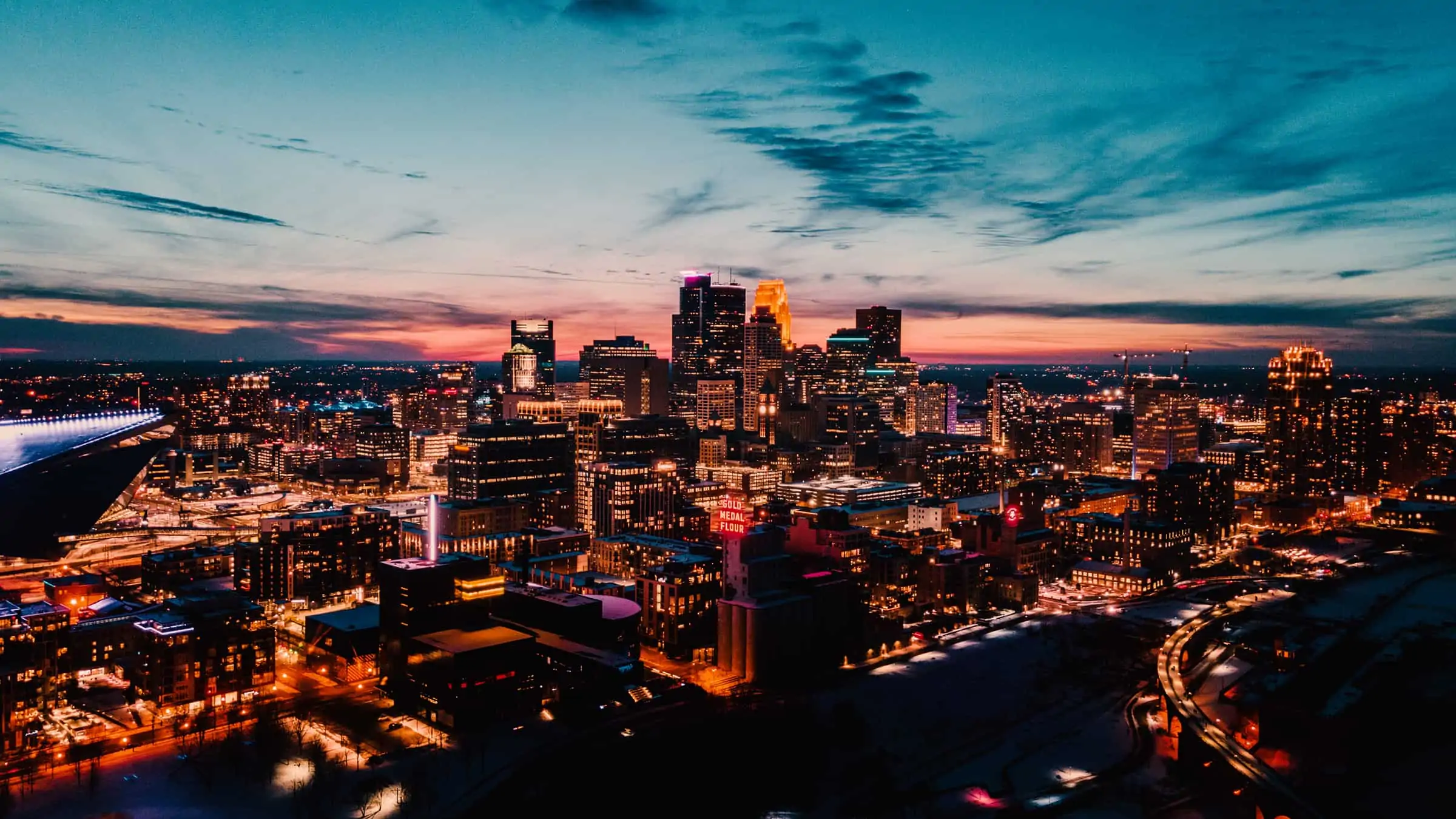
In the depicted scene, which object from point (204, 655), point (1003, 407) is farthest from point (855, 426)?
point (204, 655)

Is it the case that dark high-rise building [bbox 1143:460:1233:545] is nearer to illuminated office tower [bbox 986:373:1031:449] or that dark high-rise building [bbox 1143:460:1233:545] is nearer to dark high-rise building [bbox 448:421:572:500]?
dark high-rise building [bbox 448:421:572:500]

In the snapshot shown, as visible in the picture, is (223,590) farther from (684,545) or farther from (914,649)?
(914,649)

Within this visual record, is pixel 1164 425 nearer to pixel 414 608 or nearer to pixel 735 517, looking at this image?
pixel 735 517

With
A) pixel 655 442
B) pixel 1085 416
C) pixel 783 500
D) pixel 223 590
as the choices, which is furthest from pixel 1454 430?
pixel 223 590

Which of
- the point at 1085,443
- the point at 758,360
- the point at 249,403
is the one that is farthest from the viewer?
the point at 758,360

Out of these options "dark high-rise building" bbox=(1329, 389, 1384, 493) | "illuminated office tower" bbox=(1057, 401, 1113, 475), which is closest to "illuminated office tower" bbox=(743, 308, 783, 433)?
"illuminated office tower" bbox=(1057, 401, 1113, 475)

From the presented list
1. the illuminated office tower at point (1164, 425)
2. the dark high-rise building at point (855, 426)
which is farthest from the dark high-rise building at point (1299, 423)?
the dark high-rise building at point (855, 426)

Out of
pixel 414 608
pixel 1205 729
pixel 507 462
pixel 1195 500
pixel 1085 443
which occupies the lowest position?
pixel 1205 729
